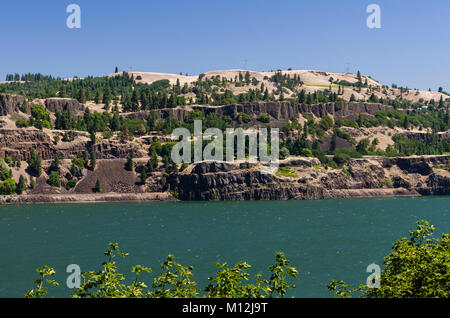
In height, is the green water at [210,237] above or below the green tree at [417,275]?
below

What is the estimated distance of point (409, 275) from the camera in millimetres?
29531

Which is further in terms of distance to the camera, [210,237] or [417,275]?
[210,237]

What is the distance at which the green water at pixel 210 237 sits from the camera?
8081cm

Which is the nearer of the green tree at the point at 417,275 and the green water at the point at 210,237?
the green tree at the point at 417,275

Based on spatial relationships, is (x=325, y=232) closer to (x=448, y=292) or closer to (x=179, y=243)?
(x=179, y=243)

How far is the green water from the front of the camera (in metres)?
80.8

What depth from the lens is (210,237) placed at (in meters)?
117

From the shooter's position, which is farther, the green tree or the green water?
the green water

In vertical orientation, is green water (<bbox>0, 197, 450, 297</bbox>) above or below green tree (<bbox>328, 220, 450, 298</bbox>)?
below

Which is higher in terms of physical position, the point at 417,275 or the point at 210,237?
the point at 417,275
